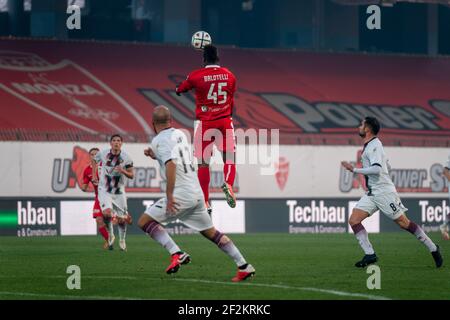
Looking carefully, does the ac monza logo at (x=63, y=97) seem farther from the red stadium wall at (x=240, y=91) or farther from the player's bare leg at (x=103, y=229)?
the player's bare leg at (x=103, y=229)

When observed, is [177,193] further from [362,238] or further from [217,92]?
[362,238]

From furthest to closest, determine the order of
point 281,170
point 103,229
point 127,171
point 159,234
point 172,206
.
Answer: point 281,170 < point 103,229 < point 127,171 < point 159,234 < point 172,206

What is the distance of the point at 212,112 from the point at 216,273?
8.54ft

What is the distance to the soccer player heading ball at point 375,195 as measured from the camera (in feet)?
51.8

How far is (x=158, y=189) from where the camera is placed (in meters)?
33.7

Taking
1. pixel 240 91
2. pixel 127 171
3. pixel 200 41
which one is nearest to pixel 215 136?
pixel 200 41

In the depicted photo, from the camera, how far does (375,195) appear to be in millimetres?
16094

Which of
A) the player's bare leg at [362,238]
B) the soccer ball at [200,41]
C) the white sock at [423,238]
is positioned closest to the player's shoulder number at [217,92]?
the soccer ball at [200,41]

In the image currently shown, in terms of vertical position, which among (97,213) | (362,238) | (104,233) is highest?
(362,238)

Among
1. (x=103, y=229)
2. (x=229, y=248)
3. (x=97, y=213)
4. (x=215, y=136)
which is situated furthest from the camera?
(x=97, y=213)

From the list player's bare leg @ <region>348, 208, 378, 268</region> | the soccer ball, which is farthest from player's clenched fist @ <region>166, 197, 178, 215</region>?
player's bare leg @ <region>348, 208, 378, 268</region>

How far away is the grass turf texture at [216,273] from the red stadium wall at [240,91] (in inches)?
492

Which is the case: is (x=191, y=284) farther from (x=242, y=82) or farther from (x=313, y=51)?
(x=313, y=51)
